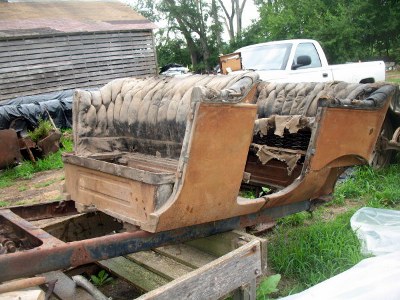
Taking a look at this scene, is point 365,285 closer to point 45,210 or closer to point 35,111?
point 45,210

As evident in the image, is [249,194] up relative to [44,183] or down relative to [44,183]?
up

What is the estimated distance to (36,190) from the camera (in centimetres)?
735

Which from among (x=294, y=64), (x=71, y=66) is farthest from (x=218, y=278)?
(x=71, y=66)

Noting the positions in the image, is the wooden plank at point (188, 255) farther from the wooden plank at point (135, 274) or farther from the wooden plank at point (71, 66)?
the wooden plank at point (71, 66)

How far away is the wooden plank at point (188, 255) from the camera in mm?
3245

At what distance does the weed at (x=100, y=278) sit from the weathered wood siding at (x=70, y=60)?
11683 mm

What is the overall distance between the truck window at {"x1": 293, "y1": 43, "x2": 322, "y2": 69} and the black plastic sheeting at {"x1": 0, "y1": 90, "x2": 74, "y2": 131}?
561 centimetres

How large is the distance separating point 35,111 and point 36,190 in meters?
3.62

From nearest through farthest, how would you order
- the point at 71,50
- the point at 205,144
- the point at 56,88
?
the point at 205,144 < the point at 56,88 < the point at 71,50

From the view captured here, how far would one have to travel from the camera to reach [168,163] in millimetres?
3258

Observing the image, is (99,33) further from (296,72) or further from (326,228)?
(326,228)

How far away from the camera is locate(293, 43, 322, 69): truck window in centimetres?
908

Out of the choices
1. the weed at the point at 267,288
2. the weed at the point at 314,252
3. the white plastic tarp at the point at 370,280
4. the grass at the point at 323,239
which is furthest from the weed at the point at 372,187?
the weed at the point at 267,288

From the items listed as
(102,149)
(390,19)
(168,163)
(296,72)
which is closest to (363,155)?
(168,163)
